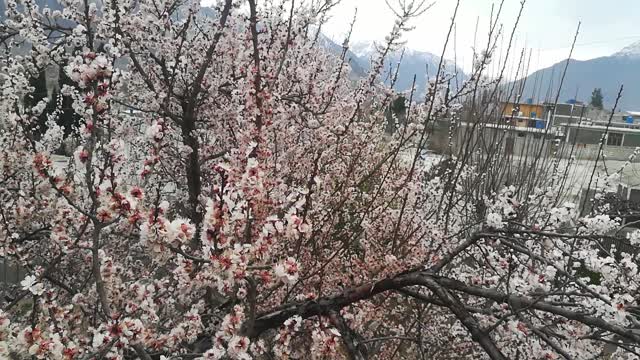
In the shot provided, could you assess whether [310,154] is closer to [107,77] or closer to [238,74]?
[238,74]

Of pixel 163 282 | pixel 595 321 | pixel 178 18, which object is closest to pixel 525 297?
pixel 595 321

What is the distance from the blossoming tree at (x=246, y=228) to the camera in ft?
7.18

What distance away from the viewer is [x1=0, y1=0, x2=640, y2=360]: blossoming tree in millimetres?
2189

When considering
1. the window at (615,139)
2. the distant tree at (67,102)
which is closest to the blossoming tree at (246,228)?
the distant tree at (67,102)

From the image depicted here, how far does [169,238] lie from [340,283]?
2.91m

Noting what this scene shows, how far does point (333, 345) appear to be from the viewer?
2734 mm

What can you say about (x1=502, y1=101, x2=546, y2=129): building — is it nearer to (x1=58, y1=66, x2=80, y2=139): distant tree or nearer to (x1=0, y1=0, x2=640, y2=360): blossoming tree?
(x1=0, y1=0, x2=640, y2=360): blossoming tree

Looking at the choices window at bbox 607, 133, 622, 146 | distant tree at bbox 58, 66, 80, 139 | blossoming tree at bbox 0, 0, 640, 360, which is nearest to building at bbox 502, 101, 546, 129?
blossoming tree at bbox 0, 0, 640, 360

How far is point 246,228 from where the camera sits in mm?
2434

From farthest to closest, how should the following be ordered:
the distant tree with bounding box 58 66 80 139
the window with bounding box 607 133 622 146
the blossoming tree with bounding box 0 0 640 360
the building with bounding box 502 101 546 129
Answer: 1. the window with bounding box 607 133 622 146
2. the building with bounding box 502 101 546 129
3. the distant tree with bounding box 58 66 80 139
4. the blossoming tree with bounding box 0 0 640 360

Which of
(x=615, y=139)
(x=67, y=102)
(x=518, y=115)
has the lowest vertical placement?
(x=615, y=139)

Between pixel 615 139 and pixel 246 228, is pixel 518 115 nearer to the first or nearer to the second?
pixel 246 228

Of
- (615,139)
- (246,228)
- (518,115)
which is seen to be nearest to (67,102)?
(246,228)

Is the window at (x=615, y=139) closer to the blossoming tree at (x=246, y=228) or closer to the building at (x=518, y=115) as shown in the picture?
the building at (x=518, y=115)
